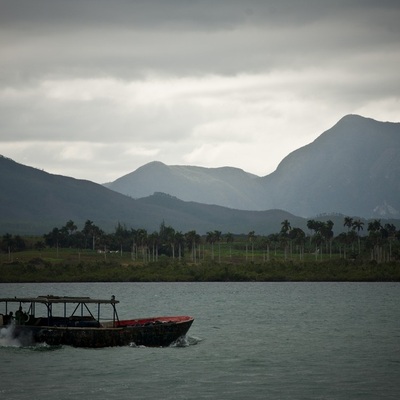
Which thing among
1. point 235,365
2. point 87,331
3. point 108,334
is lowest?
point 235,365

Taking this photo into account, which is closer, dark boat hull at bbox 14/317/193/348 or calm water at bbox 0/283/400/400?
calm water at bbox 0/283/400/400

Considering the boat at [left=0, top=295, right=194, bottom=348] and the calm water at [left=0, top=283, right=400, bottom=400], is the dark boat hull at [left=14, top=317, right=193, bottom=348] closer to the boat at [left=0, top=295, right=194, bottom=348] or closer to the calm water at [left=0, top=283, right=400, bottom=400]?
the boat at [left=0, top=295, right=194, bottom=348]

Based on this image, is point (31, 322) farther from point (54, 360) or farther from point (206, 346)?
point (206, 346)

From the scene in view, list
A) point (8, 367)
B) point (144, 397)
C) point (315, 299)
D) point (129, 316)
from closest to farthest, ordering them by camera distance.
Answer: point (144, 397) < point (8, 367) < point (129, 316) < point (315, 299)

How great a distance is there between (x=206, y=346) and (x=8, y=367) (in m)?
18.8

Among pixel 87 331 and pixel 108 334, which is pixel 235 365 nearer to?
pixel 108 334

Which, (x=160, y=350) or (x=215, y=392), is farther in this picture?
(x=160, y=350)

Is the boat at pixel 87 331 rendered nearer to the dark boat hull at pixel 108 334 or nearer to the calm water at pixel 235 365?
the dark boat hull at pixel 108 334

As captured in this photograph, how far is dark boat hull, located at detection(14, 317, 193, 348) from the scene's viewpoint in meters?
78.0

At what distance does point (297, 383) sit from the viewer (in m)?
61.7

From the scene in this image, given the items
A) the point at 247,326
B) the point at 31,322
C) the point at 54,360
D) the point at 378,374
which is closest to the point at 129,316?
the point at 247,326

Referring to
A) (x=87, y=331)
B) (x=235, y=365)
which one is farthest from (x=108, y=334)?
(x=235, y=365)

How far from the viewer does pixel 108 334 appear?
255 ft

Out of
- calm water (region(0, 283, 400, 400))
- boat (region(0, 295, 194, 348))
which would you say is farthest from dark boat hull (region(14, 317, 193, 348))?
calm water (region(0, 283, 400, 400))
